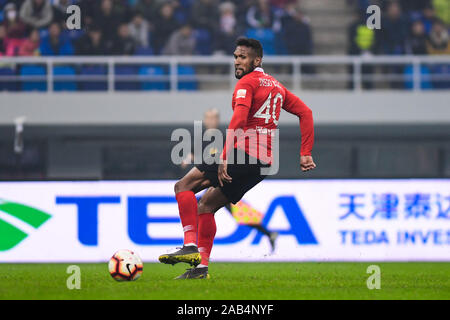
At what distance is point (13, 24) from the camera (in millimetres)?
16078

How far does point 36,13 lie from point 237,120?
10.1 m

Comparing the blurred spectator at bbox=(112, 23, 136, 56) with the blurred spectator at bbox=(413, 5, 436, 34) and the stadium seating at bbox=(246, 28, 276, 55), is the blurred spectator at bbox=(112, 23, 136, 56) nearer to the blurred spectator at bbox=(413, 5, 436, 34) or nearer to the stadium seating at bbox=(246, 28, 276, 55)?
the stadium seating at bbox=(246, 28, 276, 55)

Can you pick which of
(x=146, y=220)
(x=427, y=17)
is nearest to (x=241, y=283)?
(x=146, y=220)

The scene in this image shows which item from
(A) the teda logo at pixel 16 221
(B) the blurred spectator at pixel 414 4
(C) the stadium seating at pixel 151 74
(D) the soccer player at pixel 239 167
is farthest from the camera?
(B) the blurred spectator at pixel 414 4

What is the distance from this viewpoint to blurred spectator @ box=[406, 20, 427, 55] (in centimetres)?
1666

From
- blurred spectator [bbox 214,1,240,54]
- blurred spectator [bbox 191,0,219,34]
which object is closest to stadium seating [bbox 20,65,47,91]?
blurred spectator [bbox 191,0,219,34]

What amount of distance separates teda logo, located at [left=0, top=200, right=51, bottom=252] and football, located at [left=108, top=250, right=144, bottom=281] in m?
3.79

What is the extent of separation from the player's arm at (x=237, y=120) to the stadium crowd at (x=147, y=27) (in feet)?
30.3

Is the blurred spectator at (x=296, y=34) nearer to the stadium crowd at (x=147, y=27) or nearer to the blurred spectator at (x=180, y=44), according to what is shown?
the stadium crowd at (x=147, y=27)

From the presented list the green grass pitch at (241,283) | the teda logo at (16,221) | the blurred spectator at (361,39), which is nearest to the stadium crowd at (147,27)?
the blurred spectator at (361,39)

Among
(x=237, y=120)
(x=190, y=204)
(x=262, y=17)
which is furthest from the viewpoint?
(x=262, y=17)

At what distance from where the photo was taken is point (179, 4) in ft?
55.7

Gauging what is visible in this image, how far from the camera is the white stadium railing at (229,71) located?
51.5ft

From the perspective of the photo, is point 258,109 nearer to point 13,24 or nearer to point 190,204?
point 190,204
